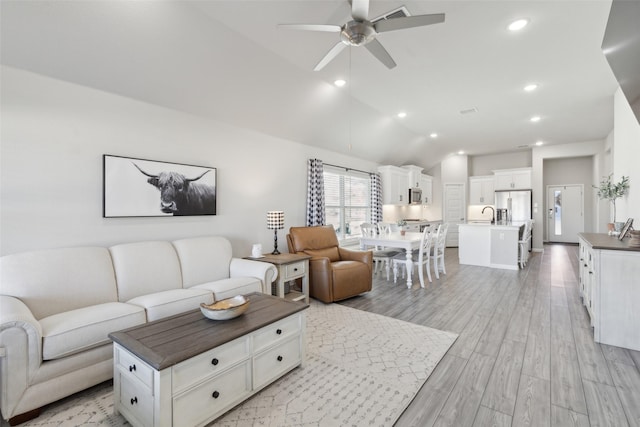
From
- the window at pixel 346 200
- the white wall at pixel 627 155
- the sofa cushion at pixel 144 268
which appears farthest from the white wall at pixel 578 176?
the sofa cushion at pixel 144 268

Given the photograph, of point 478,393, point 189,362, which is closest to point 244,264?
point 189,362

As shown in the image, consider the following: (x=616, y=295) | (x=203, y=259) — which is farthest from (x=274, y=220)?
(x=616, y=295)

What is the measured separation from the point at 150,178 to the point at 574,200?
12057 millimetres

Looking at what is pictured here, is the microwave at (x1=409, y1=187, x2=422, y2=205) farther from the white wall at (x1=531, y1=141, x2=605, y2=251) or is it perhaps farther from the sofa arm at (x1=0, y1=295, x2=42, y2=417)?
the sofa arm at (x1=0, y1=295, x2=42, y2=417)

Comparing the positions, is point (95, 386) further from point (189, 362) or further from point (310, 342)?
point (310, 342)

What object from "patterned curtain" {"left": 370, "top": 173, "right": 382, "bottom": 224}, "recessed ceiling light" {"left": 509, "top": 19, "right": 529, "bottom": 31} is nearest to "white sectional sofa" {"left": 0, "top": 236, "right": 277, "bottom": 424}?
"recessed ceiling light" {"left": 509, "top": 19, "right": 529, "bottom": 31}

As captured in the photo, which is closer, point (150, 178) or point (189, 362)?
point (189, 362)

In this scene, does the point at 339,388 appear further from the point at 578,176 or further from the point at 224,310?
the point at 578,176

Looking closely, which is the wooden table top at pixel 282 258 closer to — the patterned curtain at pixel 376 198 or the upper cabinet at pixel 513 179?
the patterned curtain at pixel 376 198

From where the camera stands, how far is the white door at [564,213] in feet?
31.1

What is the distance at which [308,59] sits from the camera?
350 centimetres

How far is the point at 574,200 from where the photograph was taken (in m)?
9.53

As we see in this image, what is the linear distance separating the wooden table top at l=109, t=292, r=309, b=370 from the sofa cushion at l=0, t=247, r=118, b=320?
954mm

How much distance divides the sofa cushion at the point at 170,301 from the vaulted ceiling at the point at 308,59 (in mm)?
2179
